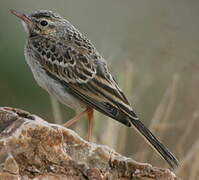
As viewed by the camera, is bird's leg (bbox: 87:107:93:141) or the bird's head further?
the bird's head

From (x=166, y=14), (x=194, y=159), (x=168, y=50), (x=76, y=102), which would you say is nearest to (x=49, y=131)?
(x=76, y=102)

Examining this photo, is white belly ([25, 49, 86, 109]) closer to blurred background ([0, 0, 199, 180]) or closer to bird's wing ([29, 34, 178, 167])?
bird's wing ([29, 34, 178, 167])

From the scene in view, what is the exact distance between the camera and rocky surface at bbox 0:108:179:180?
18.9ft

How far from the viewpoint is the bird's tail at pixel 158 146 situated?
7660 mm

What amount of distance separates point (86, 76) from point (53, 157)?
260 centimetres

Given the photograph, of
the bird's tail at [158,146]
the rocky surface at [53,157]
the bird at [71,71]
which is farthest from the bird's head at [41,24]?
the rocky surface at [53,157]

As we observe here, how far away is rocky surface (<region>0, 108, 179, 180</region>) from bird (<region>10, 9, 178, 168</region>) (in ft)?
5.66

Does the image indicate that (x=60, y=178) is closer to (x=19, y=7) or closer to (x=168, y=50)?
(x=168, y=50)

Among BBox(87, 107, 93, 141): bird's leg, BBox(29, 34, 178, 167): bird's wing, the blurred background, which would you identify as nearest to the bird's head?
BBox(29, 34, 178, 167): bird's wing

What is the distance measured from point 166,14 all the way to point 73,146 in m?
5.59

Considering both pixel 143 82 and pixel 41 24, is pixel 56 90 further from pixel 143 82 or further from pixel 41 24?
pixel 143 82

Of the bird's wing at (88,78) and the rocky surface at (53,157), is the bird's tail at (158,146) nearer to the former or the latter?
the bird's wing at (88,78)

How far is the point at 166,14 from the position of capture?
1140 centimetres

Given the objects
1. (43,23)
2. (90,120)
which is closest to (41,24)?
(43,23)
